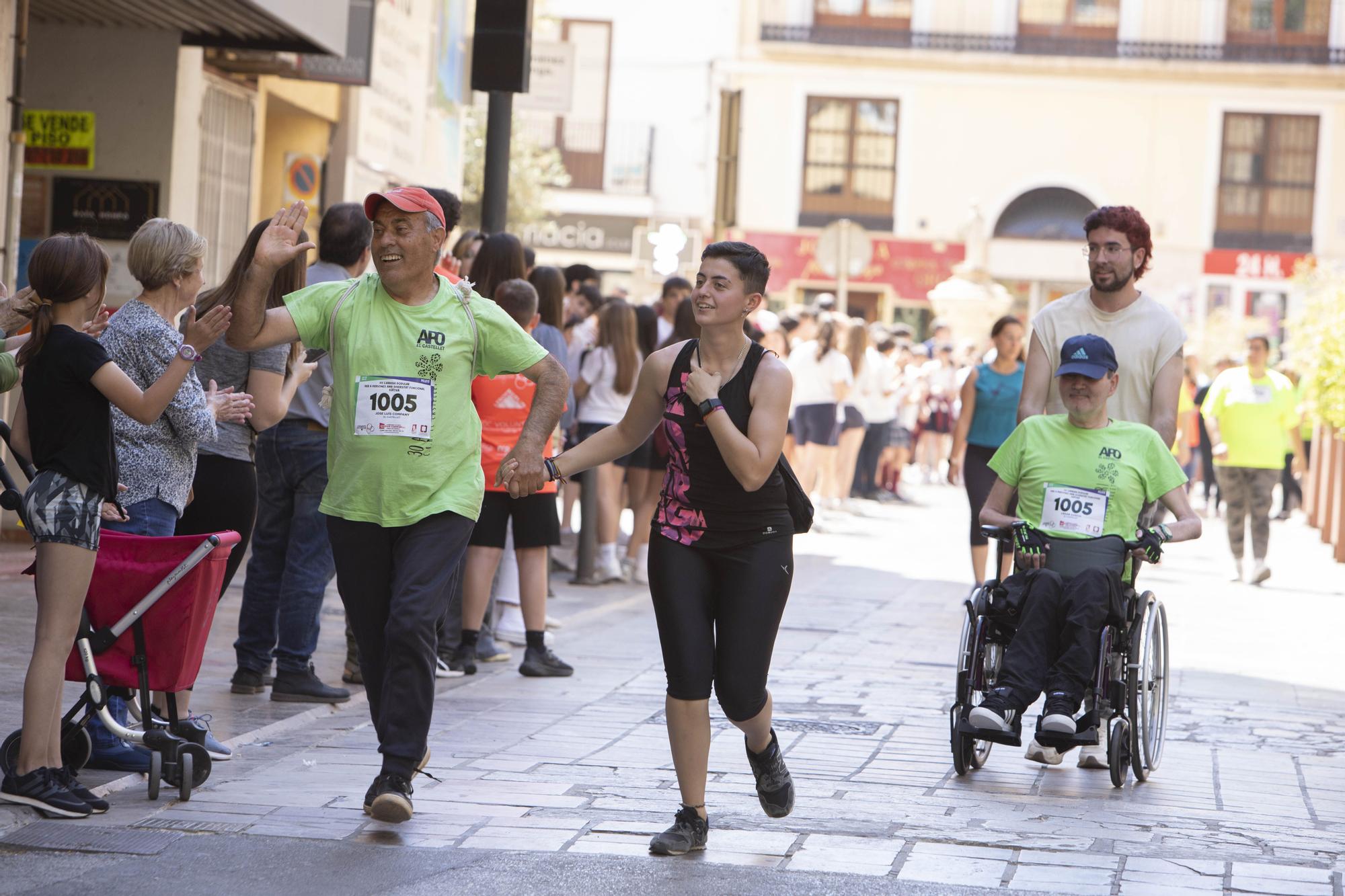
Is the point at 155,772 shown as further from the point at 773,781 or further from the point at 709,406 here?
the point at 709,406

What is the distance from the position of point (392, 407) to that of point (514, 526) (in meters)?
3.35

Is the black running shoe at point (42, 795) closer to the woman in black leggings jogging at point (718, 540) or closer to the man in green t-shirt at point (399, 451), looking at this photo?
the man in green t-shirt at point (399, 451)

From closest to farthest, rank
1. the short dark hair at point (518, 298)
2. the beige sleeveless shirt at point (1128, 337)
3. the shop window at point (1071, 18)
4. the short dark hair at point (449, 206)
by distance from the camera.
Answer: the beige sleeveless shirt at point (1128, 337) → the short dark hair at point (449, 206) → the short dark hair at point (518, 298) → the shop window at point (1071, 18)

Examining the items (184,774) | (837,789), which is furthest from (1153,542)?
(184,774)

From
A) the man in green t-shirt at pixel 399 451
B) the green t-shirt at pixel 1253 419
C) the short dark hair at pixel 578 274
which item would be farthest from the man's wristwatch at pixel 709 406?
the green t-shirt at pixel 1253 419

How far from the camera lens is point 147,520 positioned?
621cm

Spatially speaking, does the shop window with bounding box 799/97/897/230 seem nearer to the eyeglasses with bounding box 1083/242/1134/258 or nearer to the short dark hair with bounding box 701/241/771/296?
the eyeglasses with bounding box 1083/242/1134/258

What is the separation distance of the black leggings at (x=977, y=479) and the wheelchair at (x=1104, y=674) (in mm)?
4588

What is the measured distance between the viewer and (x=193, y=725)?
20.3ft

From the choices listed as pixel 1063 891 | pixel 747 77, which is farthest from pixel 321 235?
pixel 747 77

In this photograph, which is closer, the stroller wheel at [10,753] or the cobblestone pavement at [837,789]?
the cobblestone pavement at [837,789]

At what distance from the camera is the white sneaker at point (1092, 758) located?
7.33 metres

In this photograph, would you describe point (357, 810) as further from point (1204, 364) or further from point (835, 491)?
point (1204, 364)

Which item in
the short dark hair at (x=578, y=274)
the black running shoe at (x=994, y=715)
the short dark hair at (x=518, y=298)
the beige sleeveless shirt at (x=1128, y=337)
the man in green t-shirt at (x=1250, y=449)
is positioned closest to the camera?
the black running shoe at (x=994, y=715)
